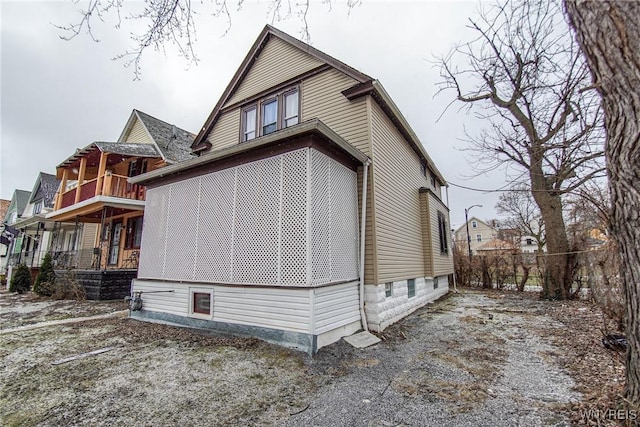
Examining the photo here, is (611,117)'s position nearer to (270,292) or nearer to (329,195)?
(329,195)

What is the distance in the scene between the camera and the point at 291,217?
529 centimetres

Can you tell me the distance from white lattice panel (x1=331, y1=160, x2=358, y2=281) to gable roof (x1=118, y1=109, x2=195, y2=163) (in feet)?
33.2

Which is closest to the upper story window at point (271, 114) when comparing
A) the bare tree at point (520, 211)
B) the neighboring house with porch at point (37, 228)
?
the neighboring house with porch at point (37, 228)

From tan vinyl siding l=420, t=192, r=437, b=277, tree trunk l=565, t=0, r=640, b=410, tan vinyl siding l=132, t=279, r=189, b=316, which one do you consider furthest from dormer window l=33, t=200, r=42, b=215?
tree trunk l=565, t=0, r=640, b=410

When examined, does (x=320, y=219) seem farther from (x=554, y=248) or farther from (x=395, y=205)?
(x=554, y=248)

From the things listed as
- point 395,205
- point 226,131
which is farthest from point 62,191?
point 395,205

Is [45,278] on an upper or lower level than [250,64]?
lower

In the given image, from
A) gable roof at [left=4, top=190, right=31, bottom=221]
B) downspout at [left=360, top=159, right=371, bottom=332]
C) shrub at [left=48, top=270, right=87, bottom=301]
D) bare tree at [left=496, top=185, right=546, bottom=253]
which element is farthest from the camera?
bare tree at [left=496, top=185, right=546, bottom=253]

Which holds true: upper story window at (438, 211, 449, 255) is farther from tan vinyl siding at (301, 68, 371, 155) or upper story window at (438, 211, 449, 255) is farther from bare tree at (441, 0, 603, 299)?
tan vinyl siding at (301, 68, 371, 155)

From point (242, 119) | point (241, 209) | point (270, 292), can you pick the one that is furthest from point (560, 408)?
point (242, 119)

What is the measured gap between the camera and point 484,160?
437 inches

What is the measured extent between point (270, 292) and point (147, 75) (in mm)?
4177

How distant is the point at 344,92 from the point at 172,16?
4194 mm

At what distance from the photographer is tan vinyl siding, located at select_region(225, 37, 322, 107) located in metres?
8.51
